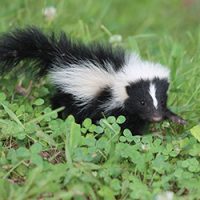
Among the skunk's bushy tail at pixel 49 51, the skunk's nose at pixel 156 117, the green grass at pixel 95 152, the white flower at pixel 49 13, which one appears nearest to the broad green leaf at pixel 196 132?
the green grass at pixel 95 152

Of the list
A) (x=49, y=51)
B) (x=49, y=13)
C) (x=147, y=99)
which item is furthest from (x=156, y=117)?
(x=49, y=13)

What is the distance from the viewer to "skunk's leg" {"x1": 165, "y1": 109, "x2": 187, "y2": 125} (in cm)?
497

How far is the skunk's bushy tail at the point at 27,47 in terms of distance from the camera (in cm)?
511

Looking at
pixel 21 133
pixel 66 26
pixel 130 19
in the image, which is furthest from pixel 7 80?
pixel 130 19

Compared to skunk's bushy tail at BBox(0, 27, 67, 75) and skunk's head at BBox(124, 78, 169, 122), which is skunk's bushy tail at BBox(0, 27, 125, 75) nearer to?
skunk's bushy tail at BBox(0, 27, 67, 75)

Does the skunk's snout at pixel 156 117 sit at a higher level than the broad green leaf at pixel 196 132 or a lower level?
lower

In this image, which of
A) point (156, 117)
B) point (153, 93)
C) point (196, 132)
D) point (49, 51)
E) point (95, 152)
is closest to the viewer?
point (95, 152)

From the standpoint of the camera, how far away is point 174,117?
5000 millimetres

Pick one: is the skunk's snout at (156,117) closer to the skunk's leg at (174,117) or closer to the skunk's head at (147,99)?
the skunk's head at (147,99)

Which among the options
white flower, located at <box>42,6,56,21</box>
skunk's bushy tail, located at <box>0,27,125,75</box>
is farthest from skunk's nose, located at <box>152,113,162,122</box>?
white flower, located at <box>42,6,56,21</box>

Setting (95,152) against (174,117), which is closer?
(95,152)

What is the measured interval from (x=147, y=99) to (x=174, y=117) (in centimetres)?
30

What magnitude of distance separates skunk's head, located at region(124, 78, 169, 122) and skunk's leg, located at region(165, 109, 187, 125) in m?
0.05

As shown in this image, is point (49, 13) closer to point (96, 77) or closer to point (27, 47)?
point (27, 47)
